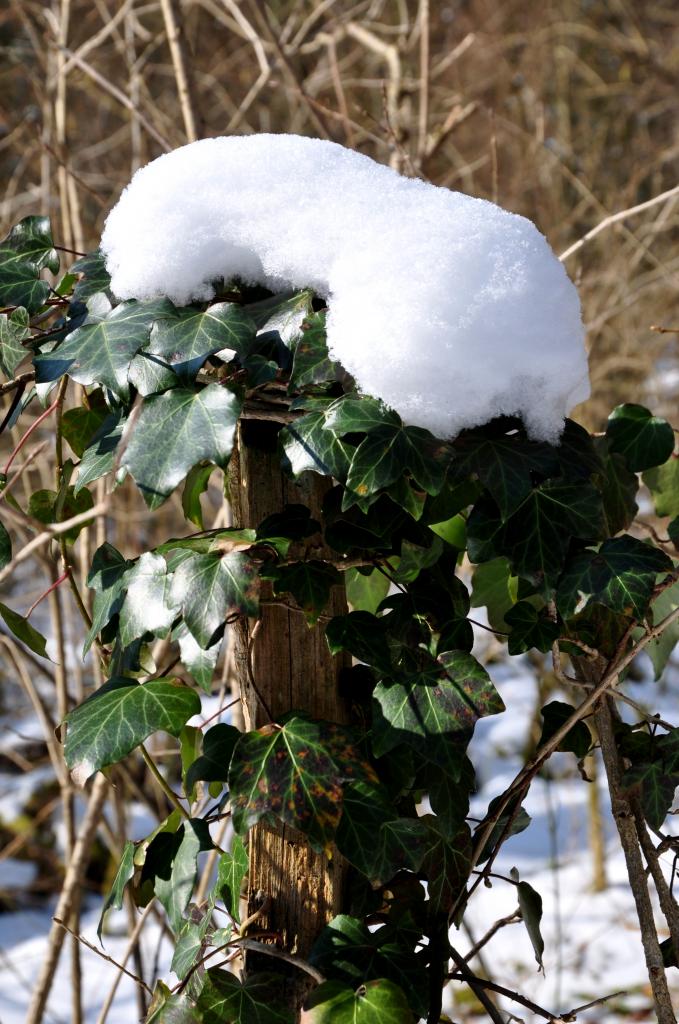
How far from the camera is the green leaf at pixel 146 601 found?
2.50 ft

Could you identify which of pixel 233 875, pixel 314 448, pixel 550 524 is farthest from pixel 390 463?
pixel 233 875

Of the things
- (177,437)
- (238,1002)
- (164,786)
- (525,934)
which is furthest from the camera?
(525,934)

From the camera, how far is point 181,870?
0.83 meters

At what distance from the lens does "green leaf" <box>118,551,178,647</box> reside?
0.76 meters

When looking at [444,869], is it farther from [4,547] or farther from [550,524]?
[4,547]

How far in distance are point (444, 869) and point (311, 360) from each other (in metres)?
0.48

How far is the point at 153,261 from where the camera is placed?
0.80 meters

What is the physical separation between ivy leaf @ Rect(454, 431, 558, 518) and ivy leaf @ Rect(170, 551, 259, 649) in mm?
181

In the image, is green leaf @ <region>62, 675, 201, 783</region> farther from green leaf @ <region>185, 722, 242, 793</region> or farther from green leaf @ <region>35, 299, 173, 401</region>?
green leaf @ <region>35, 299, 173, 401</region>

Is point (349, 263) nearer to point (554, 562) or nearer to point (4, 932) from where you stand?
point (554, 562)

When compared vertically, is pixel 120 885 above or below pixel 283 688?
below

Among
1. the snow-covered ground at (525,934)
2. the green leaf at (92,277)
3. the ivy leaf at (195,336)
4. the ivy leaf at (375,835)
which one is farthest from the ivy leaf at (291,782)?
the snow-covered ground at (525,934)

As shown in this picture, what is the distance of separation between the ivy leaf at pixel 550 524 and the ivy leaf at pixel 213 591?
0.21 meters

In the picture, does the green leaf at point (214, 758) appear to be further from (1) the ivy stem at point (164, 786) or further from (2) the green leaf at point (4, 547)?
(2) the green leaf at point (4, 547)
